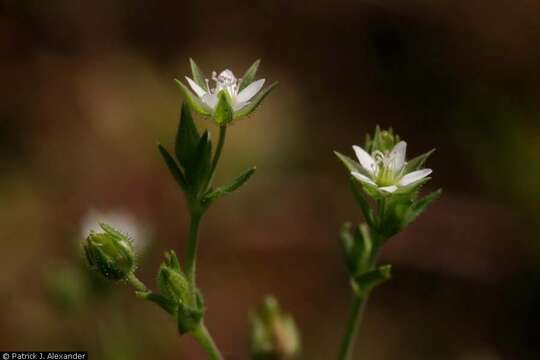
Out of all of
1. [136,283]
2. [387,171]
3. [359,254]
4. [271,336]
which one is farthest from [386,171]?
[136,283]

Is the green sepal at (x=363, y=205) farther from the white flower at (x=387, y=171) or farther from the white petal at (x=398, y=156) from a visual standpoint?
the white petal at (x=398, y=156)

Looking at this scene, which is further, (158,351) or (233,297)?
(233,297)

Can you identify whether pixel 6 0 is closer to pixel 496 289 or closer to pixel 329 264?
pixel 329 264

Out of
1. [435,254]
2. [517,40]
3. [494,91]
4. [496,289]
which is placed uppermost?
[517,40]

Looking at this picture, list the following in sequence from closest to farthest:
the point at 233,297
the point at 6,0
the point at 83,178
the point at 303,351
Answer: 1. the point at 303,351
2. the point at 233,297
3. the point at 83,178
4. the point at 6,0

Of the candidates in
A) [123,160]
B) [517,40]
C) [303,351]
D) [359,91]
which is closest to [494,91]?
[517,40]

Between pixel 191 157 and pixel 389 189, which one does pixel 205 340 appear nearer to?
pixel 191 157

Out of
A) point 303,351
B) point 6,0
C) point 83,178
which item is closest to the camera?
point 303,351
